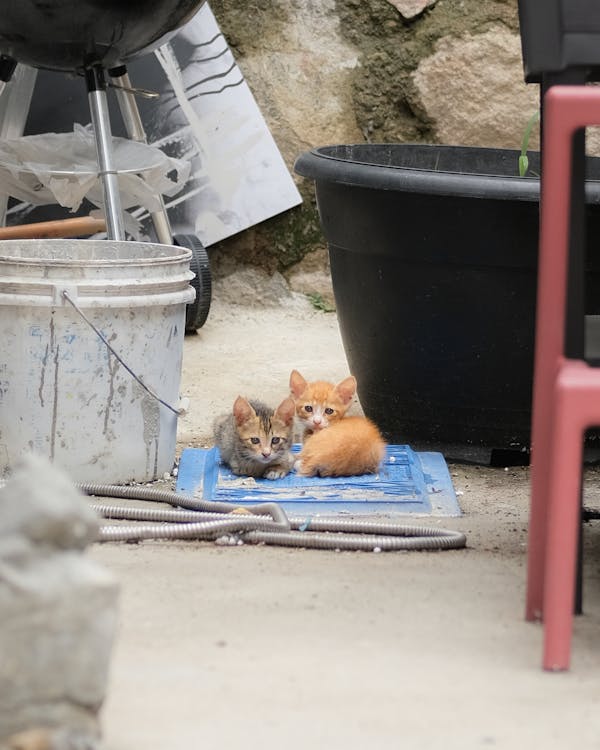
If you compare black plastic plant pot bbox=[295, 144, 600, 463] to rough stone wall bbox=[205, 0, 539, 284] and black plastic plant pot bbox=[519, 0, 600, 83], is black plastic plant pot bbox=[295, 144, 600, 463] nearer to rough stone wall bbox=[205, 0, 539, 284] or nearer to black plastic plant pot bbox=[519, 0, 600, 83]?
black plastic plant pot bbox=[519, 0, 600, 83]

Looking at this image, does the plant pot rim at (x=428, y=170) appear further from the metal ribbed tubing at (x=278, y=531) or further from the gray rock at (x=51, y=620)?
the gray rock at (x=51, y=620)

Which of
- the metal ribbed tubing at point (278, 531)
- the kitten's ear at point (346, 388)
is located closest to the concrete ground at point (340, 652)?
the metal ribbed tubing at point (278, 531)

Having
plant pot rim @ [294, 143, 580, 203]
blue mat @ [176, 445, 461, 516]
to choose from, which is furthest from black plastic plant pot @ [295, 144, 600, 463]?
blue mat @ [176, 445, 461, 516]

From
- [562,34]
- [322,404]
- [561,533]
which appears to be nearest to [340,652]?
[561,533]

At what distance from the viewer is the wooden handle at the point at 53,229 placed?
139 inches

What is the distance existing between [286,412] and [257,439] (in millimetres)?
188

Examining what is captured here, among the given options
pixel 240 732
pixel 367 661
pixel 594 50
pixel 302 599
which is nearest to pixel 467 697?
pixel 367 661

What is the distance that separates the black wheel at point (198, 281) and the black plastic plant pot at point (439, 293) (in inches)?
32.4

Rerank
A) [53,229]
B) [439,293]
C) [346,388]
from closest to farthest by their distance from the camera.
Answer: [439,293], [346,388], [53,229]

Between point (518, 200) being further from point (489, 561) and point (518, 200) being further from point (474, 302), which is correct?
point (489, 561)

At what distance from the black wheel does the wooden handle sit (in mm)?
520

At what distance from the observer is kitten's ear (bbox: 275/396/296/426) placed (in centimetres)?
323

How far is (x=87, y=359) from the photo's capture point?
113 inches

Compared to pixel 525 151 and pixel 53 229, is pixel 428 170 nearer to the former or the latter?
pixel 525 151
